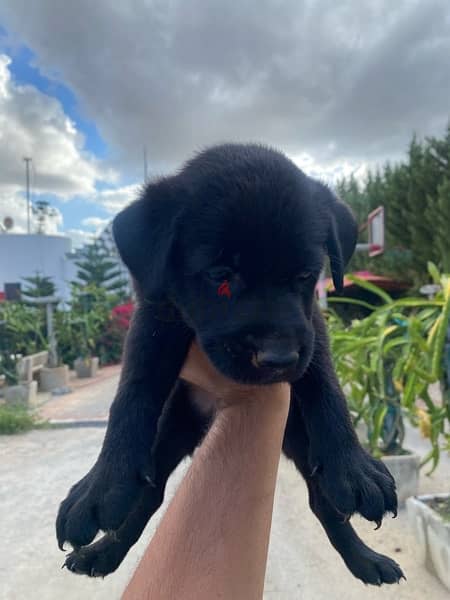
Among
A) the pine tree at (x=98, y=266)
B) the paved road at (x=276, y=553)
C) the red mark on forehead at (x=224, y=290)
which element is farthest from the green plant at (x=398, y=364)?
the pine tree at (x=98, y=266)

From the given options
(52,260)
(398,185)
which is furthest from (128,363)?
(52,260)

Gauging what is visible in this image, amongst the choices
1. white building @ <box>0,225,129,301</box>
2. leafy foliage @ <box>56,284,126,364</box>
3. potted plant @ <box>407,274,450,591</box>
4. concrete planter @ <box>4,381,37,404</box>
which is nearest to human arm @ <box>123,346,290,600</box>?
potted plant @ <box>407,274,450,591</box>

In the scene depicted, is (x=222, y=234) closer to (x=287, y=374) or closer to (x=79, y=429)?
(x=287, y=374)

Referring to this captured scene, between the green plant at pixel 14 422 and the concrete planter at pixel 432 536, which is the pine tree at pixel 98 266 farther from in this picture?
the concrete planter at pixel 432 536

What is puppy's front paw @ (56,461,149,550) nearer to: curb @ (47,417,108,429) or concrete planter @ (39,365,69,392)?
curb @ (47,417,108,429)

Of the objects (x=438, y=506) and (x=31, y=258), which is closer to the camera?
(x=438, y=506)

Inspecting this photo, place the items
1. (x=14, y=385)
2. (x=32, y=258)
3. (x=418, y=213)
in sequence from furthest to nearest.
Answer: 1. (x=32, y=258)
2. (x=418, y=213)
3. (x=14, y=385)

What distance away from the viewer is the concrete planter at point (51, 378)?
9922 millimetres

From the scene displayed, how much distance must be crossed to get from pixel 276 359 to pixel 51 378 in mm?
9527

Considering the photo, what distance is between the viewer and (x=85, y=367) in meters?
11.6

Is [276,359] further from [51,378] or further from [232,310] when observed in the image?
[51,378]

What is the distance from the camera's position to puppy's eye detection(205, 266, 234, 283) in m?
1.27

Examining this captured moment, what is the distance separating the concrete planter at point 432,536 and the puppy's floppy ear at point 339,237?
76.2 inches

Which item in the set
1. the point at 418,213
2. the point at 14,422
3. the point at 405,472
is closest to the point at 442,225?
the point at 418,213
